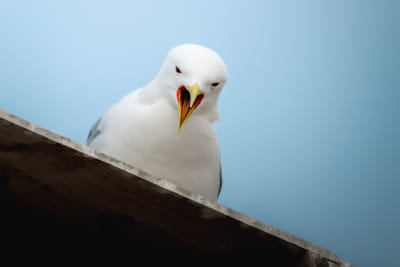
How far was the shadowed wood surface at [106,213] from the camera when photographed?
2.33 feet

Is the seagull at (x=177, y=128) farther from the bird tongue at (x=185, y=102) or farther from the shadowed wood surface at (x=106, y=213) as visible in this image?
the shadowed wood surface at (x=106, y=213)

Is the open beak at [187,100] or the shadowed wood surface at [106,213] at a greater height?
the open beak at [187,100]

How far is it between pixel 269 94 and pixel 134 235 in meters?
0.80

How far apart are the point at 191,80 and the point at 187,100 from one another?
0.04 meters

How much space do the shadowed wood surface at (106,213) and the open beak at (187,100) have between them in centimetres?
22

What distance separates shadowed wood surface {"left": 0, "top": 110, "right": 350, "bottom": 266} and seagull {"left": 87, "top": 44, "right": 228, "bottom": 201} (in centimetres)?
21

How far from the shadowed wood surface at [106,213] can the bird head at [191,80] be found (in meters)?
0.23

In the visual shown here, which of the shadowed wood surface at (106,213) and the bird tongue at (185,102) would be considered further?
the bird tongue at (185,102)

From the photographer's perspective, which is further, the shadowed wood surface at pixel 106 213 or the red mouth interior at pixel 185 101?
the red mouth interior at pixel 185 101

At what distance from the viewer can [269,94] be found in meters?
1.58

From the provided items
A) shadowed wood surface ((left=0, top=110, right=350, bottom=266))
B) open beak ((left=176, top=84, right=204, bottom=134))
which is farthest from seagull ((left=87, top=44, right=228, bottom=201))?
shadowed wood surface ((left=0, top=110, right=350, bottom=266))

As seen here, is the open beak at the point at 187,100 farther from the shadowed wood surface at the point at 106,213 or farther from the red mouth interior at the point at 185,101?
the shadowed wood surface at the point at 106,213

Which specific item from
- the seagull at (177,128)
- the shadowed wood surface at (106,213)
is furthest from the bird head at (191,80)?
the shadowed wood surface at (106,213)

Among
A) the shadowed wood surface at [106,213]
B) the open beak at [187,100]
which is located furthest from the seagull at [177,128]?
the shadowed wood surface at [106,213]
